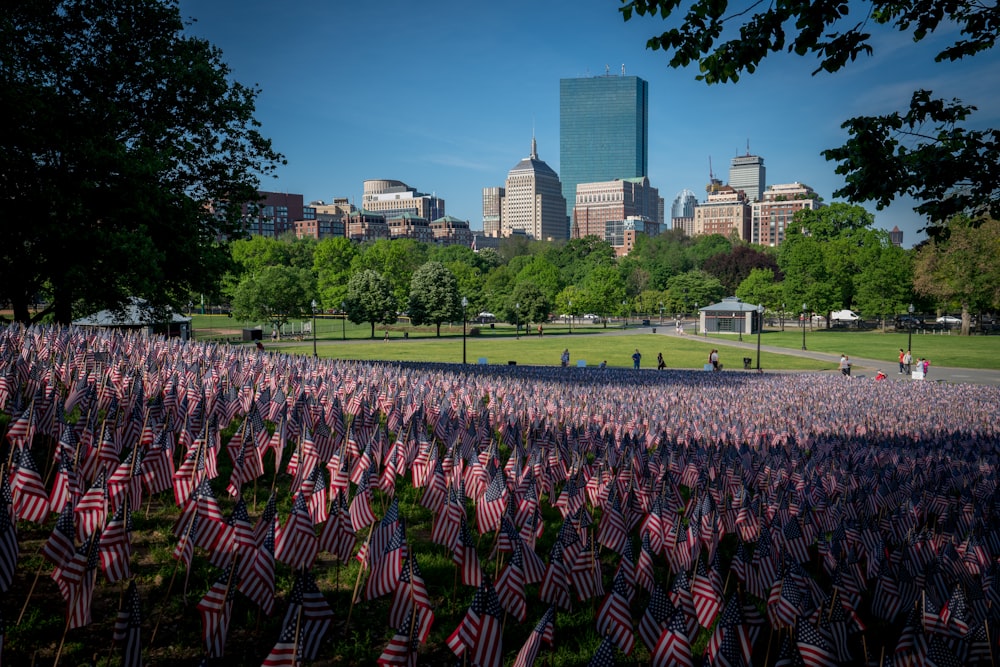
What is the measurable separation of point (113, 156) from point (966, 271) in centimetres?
8053

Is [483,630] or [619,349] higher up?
[483,630]

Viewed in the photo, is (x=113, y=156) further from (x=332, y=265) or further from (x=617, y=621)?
(x=332, y=265)

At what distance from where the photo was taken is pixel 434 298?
78.2m

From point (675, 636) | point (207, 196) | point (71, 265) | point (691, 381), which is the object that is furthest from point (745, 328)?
point (675, 636)

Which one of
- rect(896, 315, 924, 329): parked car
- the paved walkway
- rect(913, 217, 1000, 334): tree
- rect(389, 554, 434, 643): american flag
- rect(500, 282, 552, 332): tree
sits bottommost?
the paved walkway

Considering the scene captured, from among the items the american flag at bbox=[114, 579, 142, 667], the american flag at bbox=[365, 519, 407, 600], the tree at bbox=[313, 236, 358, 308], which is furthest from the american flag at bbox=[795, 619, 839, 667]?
the tree at bbox=[313, 236, 358, 308]

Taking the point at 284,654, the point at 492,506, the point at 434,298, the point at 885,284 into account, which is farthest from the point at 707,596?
the point at 885,284

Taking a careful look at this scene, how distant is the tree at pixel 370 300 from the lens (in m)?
74.4

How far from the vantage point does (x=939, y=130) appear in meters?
11.2

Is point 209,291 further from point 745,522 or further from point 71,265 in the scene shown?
point 745,522

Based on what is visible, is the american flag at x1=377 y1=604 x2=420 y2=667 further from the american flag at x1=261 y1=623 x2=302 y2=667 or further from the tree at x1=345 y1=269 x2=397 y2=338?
the tree at x1=345 y1=269 x2=397 y2=338

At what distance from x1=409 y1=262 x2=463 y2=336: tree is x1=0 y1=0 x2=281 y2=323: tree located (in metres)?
49.6

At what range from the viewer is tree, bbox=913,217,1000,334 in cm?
7000

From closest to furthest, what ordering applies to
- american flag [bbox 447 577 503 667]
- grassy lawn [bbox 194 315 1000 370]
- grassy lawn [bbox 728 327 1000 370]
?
american flag [bbox 447 577 503 667] < grassy lawn [bbox 194 315 1000 370] < grassy lawn [bbox 728 327 1000 370]
